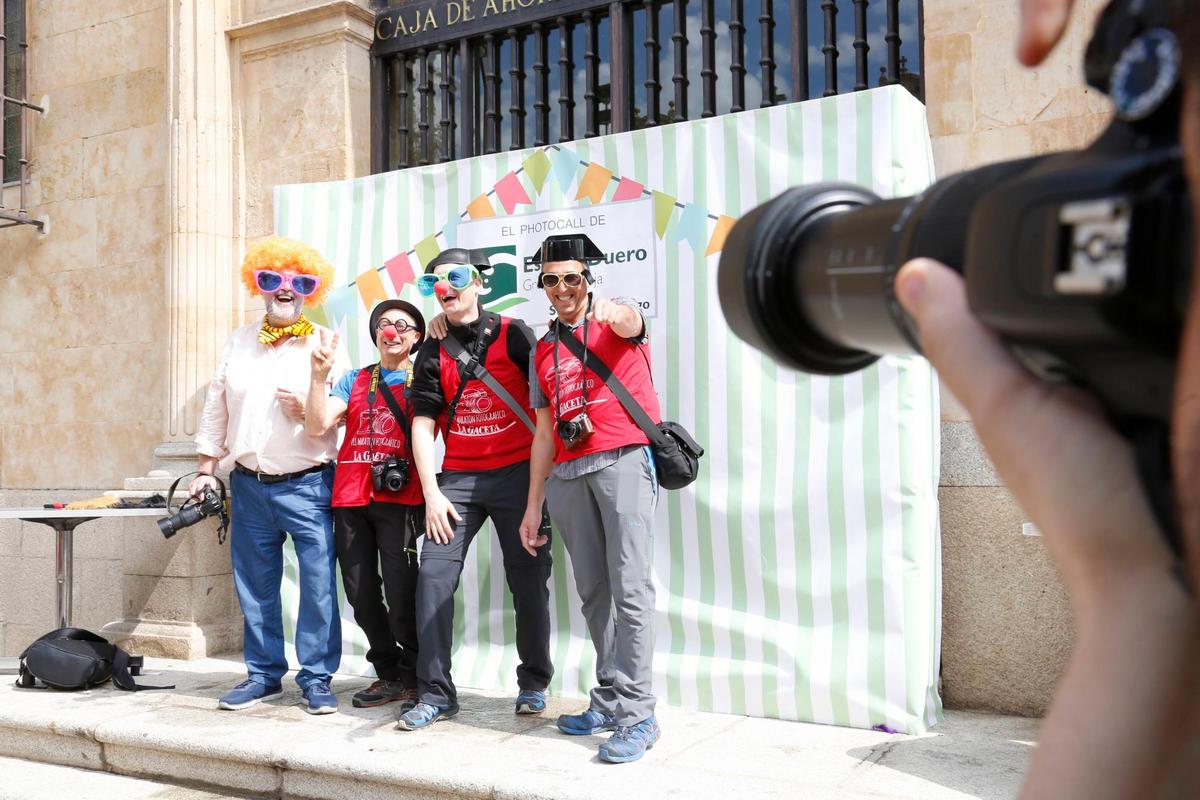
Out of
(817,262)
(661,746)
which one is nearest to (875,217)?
(817,262)

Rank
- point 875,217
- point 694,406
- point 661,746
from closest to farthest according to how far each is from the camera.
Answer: point 875,217 → point 661,746 → point 694,406

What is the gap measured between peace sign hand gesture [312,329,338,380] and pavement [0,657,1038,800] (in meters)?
1.47

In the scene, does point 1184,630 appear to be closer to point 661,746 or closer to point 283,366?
point 661,746

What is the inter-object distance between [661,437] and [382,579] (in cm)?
161

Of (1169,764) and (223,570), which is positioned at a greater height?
(1169,764)

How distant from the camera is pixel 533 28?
584 cm

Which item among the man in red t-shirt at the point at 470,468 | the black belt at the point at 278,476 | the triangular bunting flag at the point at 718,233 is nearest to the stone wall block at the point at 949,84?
the triangular bunting flag at the point at 718,233

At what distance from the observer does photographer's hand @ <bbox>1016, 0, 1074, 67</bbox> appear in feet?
2.01

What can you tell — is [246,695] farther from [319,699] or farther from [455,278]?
[455,278]

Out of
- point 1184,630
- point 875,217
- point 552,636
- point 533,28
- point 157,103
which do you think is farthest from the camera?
point 157,103

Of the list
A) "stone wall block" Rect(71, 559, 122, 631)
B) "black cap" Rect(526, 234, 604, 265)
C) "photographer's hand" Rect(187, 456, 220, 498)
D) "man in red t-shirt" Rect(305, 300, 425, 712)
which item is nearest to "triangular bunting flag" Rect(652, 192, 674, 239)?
"black cap" Rect(526, 234, 604, 265)

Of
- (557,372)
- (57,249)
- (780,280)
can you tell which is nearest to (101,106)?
(57,249)

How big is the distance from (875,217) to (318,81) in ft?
19.6

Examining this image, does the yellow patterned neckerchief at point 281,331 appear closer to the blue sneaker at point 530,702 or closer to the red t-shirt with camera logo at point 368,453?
the red t-shirt with camera logo at point 368,453
